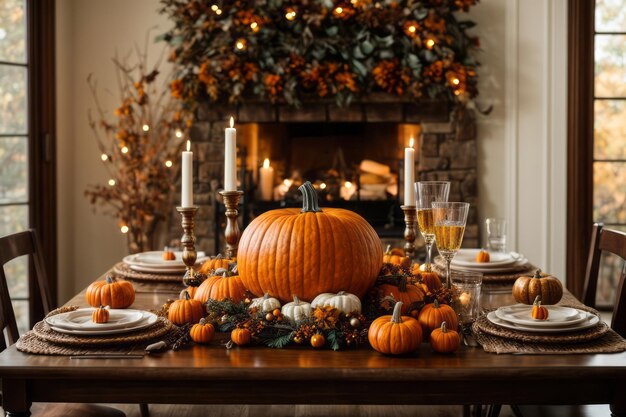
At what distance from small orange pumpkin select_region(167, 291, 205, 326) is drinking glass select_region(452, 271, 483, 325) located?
0.59 metres

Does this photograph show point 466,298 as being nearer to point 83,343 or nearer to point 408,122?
point 83,343

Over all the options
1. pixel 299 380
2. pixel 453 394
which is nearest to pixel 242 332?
pixel 299 380

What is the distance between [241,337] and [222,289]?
26 cm

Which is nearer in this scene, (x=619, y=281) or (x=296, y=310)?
(x=296, y=310)

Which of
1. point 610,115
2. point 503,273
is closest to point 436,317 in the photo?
point 503,273

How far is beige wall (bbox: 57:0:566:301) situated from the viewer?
455 centimetres

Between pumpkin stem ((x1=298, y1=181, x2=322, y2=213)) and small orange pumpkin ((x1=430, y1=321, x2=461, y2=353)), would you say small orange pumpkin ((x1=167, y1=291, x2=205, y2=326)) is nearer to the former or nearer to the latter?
pumpkin stem ((x1=298, y1=181, x2=322, y2=213))

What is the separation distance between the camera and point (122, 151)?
452cm

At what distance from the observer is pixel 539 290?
1990 millimetres

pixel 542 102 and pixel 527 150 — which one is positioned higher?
pixel 542 102

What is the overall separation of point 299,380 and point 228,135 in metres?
0.82

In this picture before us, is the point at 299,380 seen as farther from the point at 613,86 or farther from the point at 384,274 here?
the point at 613,86

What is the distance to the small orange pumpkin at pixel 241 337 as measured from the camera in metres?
1.63

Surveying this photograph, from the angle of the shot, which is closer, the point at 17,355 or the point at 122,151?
the point at 17,355
